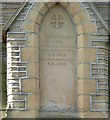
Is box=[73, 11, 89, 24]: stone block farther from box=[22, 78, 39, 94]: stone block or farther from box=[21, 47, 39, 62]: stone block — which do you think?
box=[22, 78, 39, 94]: stone block

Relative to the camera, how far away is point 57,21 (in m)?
7.50

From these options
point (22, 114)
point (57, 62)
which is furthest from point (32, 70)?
point (22, 114)

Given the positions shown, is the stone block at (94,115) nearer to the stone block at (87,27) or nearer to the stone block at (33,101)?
the stone block at (33,101)

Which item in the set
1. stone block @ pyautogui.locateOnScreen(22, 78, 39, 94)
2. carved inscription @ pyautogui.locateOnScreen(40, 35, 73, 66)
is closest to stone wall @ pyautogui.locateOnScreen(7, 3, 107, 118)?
stone block @ pyautogui.locateOnScreen(22, 78, 39, 94)

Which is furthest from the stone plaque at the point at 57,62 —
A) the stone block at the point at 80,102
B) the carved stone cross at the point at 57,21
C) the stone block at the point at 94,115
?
the stone block at the point at 94,115

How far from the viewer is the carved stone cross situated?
7500mm

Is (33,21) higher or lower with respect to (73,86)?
higher

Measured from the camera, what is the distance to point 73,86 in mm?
7438

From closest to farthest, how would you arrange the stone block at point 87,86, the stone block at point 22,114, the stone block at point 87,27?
1. the stone block at point 22,114
2. the stone block at point 87,86
3. the stone block at point 87,27

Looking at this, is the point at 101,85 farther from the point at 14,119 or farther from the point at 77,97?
the point at 14,119

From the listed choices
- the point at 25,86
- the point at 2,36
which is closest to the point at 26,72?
the point at 25,86

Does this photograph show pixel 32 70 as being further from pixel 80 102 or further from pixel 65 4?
pixel 65 4

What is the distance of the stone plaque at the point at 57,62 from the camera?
738 centimetres

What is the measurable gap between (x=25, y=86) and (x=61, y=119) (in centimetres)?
71
